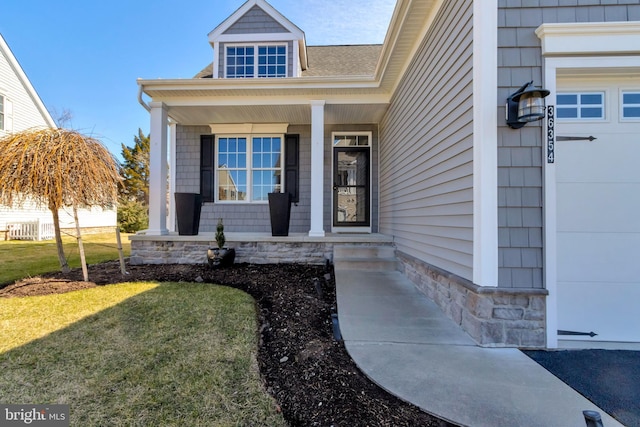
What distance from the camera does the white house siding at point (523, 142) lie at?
235cm

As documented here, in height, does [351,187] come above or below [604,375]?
above

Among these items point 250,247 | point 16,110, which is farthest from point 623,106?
point 16,110

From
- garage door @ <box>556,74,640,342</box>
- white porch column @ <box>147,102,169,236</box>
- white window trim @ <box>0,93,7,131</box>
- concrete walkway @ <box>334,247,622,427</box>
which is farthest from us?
white window trim @ <box>0,93,7,131</box>

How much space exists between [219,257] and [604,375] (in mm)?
4452

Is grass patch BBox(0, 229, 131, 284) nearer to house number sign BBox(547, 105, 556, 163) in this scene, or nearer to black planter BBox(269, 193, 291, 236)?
black planter BBox(269, 193, 291, 236)

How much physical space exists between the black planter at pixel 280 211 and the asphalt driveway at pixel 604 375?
3710mm

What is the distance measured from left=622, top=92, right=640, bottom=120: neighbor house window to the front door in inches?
166

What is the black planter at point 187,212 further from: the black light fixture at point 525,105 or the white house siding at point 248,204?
the black light fixture at point 525,105

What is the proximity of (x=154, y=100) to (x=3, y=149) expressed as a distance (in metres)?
2.19

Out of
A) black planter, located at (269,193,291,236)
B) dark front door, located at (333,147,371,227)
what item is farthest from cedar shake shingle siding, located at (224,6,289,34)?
black planter, located at (269,193,291,236)

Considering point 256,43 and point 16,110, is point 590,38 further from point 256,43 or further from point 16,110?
point 16,110

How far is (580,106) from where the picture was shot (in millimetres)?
2516

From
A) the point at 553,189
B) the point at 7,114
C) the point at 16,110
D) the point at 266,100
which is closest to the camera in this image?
the point at 553,189

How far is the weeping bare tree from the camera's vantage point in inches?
149
